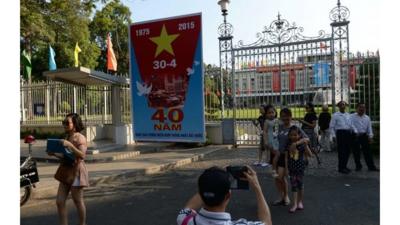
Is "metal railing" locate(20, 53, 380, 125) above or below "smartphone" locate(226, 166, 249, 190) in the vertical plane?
above

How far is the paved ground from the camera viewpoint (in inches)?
233

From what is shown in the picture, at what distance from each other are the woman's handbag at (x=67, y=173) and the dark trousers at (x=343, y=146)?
6.08 meters

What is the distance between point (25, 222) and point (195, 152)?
289 inches

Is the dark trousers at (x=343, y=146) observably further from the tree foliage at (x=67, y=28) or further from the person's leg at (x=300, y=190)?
the tree foliage at (x=67, y=28)

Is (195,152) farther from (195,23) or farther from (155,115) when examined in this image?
(195,23)

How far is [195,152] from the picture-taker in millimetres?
12961

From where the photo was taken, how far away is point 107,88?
49.9 ft

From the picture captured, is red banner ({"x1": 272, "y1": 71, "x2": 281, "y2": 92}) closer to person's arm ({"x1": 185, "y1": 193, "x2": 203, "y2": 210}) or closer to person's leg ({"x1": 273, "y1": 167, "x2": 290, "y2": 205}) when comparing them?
person's leg ({"x1": 273, "y1": 167, "x2": 290, "y2": 205})

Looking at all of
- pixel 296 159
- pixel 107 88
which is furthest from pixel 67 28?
pixel 296 159

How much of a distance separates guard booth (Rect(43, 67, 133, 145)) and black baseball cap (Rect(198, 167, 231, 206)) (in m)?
10.5

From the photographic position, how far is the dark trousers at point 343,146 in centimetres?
914

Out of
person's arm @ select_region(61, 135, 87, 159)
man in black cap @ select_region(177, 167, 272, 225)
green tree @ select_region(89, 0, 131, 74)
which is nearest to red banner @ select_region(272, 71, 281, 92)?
person's arm @ select_region(61, 135, 87, 159)

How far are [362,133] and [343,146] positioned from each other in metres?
0.57

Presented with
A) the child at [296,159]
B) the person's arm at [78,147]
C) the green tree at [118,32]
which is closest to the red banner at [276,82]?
the child at [296,159]
